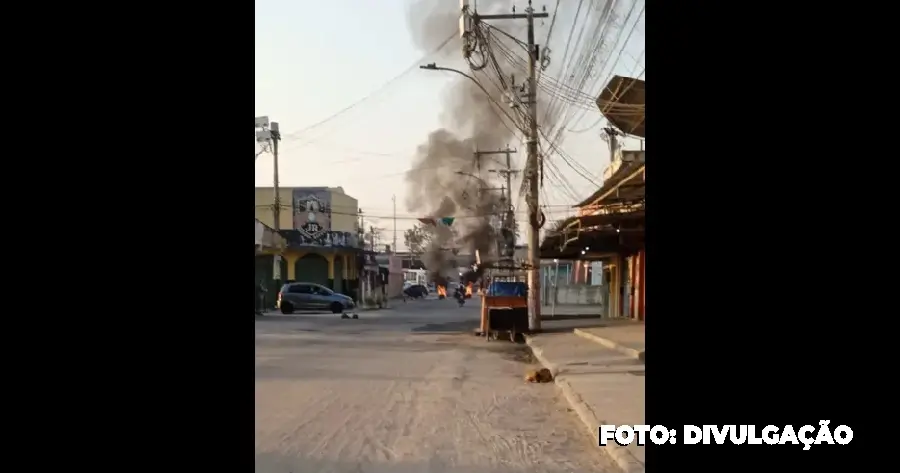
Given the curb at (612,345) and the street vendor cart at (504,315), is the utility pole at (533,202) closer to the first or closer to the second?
the street vendor cart at (504,315)

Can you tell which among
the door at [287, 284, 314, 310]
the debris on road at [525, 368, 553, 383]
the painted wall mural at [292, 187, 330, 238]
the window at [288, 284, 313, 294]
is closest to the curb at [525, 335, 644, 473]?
the debris on road at [525, 368, 553, 383]

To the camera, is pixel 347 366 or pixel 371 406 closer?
pixel 371 406

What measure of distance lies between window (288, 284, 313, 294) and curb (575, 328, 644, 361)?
18776mm

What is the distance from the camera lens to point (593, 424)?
8281 mm

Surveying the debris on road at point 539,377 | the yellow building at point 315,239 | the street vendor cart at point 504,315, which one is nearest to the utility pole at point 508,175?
the yellow building at point 315,239

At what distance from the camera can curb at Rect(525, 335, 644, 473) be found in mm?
6402

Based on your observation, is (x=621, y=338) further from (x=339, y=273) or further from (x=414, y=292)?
(x=414, y=292)

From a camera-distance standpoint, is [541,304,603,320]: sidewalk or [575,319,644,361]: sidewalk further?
[541,304,603,320]: sidewalk

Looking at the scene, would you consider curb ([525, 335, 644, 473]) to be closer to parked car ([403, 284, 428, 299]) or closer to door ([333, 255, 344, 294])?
door ([333, 255, 344, 294])
